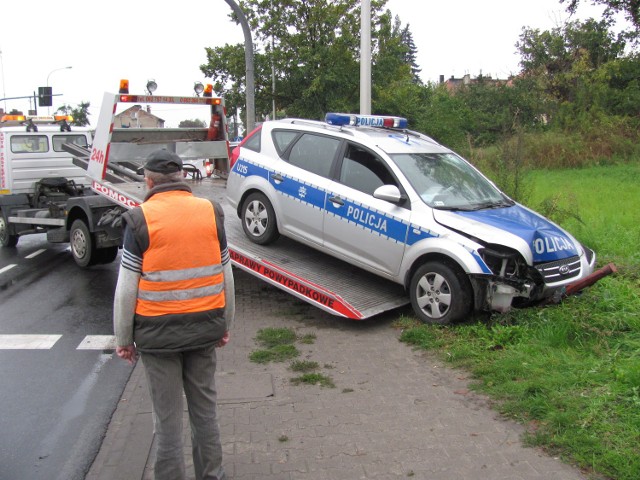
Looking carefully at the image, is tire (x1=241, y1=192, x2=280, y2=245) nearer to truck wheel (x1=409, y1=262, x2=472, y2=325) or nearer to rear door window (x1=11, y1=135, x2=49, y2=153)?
truck wheel (x1=409, y1=262, x2=472, y2=325)

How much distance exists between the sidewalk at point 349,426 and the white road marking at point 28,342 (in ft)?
5.00

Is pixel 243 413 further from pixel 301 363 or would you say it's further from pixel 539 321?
pixel 539 321

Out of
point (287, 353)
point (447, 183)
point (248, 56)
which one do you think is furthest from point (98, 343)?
point (248, 56)

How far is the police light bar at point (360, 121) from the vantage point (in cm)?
727

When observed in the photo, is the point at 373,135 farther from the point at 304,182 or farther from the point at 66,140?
the point at 66,140

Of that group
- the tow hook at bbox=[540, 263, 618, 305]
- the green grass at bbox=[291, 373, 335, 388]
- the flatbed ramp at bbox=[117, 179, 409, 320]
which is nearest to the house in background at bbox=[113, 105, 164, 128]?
the flatbed ramp at bbox=[117, 179, 409, 320]

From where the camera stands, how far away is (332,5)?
59.5ft

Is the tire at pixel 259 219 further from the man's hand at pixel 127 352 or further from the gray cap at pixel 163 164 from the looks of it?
the man's hand at pixel 127 352

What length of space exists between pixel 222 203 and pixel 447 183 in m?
3.65

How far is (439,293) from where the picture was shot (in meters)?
5.96

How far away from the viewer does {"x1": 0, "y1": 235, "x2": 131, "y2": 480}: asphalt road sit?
13.1ft

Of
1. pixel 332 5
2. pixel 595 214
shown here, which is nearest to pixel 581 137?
pixel 332 5

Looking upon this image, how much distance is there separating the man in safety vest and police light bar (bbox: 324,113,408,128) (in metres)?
4.28

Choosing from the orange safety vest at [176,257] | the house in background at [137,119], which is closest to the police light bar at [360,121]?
the house in background at [137,119]
